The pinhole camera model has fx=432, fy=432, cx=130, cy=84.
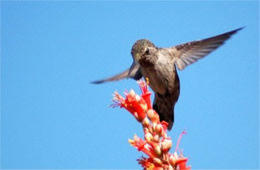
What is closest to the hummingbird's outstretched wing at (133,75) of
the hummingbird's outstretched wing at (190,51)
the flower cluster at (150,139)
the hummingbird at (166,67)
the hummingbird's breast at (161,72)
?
the hummingbird at (166,67)

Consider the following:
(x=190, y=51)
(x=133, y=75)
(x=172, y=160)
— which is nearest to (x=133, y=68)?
(x=133, y=75)

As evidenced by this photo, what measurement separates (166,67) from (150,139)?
3417mm

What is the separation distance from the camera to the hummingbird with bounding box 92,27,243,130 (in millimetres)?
7832

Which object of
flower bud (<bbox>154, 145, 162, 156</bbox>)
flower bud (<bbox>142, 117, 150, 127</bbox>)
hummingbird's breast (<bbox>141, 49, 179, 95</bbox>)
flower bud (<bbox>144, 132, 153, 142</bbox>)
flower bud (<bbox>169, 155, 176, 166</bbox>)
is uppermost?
hummingbird's breast (<bbox>141, 49, 179, 95</bbox>)

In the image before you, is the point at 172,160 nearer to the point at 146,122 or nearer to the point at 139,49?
the point at 146,122

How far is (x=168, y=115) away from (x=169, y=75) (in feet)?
2.48

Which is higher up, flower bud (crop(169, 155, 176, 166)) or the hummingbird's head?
the hummingbird's head

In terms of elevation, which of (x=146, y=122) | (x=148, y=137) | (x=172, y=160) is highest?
(x=146, y=122)

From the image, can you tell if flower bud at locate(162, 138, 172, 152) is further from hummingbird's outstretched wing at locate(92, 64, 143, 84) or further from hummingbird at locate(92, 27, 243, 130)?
hummingbird's outstretched wing at locate(92, 64, 143, 84)

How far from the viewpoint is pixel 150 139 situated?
15.7ft

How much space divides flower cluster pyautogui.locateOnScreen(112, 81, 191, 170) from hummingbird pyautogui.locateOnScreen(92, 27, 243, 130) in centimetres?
242

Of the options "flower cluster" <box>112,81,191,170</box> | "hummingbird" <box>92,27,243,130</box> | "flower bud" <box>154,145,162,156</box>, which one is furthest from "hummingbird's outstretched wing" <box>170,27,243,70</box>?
"flower bud" <box>154,145,162,156</box>

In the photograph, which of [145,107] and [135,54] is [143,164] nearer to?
[145,107]

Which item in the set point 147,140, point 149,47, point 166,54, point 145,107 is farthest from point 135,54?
point 147,140
